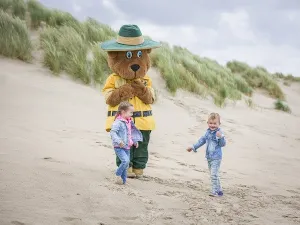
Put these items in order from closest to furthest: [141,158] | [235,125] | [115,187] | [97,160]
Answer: [115,187] → [141,158] → [97,160] → [235,125]

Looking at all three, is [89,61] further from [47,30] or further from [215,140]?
[215,140]

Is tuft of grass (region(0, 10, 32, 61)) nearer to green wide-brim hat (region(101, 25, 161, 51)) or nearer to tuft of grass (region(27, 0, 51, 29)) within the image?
tuft of grass (region(27, 0, 51, 29))

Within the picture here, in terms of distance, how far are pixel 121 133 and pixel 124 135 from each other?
38mm

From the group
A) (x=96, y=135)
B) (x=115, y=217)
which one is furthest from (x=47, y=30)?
(x=115, y=217)

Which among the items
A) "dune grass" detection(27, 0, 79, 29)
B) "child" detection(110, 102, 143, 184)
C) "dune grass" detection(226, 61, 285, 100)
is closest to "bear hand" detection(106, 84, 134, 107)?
"child" detection(110, 102, 143, 184)

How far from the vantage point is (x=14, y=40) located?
8781 mm

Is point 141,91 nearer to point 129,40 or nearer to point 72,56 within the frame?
point 129,40

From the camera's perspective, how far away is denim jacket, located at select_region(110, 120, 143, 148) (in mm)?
4056

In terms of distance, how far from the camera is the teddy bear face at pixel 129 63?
4.71 metres

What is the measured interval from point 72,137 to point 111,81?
4.76ft

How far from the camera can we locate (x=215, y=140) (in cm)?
433

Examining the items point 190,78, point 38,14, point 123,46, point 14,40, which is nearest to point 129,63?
point 123,46

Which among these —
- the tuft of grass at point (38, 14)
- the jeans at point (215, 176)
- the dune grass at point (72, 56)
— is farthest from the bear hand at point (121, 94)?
the tuft of grass at point (38, 14)

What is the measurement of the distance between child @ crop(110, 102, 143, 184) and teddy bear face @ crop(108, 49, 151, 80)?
57cm
